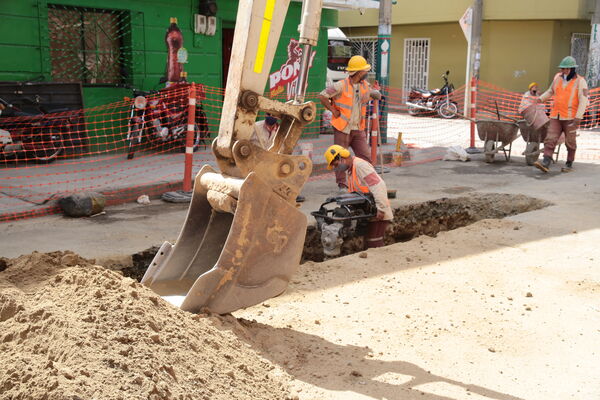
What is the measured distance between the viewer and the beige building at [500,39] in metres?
23.1

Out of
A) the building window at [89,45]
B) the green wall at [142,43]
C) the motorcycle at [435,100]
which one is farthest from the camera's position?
the motorcycle at [435,100]

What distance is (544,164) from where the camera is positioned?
39.1 ft

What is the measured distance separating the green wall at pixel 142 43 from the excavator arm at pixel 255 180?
299 inches

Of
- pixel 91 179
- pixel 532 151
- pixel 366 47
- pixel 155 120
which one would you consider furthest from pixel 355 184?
pixel 366 47

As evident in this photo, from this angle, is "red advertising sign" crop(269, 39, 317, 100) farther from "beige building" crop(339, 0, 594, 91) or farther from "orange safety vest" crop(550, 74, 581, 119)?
"beige building" crop(339, 0, 594, 91)

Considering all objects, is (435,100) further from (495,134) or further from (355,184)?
(355,184)

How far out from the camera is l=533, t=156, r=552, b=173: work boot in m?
11.6

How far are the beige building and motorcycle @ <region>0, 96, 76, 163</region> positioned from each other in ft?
56.7

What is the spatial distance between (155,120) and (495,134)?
6.18 meters

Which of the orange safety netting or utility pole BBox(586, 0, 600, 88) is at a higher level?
utility pole BBox(586, 0, 600, 88)

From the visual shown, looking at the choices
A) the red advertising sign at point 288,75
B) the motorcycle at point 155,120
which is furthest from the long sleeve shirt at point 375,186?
the red advertising sign at point 288,75

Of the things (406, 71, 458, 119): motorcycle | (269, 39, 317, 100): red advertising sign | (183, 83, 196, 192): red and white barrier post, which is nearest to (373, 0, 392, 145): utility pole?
(269, 39, 317, 100): red advertising sign

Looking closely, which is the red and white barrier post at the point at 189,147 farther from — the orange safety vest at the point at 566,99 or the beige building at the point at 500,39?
the beige building at the point at 500,39

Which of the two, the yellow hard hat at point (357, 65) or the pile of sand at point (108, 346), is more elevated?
the yellow hard hat at point (357, 65)
